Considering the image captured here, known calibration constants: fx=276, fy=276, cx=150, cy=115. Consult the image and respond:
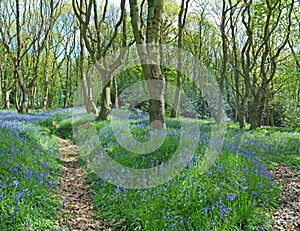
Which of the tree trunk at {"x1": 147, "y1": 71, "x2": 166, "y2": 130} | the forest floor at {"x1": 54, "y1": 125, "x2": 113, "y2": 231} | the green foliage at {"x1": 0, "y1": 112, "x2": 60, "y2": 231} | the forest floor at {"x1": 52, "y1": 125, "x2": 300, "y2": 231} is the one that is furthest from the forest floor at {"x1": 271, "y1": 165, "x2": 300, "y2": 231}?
the tree trunk at {"x1": 147, "y1": 71, "x2": 166, "y2": 130}

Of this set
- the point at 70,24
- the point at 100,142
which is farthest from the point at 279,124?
the point at 100,142

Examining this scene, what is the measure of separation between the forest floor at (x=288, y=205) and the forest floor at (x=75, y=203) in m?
2.74

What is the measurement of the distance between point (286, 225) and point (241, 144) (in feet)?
15.7

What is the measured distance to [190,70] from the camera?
39.3 meters

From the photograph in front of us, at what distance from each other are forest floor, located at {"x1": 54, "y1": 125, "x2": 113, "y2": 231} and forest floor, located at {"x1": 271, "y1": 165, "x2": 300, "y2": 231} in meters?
2.74

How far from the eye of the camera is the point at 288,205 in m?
4.96

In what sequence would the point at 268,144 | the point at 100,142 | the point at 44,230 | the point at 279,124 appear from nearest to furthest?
the point at 44,230 → the point at 100,142 → the point at 268,144 → the point at 279,124

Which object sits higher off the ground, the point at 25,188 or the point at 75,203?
the point at 25,188

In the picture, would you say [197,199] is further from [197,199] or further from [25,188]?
[25,188]

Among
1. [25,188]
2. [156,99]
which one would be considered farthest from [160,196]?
[156,99]

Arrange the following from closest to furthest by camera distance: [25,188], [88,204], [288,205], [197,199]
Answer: [197,199] → [25,188] → [288,205] → [88,204]

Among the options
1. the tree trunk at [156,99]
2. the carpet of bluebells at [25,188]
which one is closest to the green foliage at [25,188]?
the carpet of bluebells at [25,188]

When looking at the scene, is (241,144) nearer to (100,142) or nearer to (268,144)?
(268,144)

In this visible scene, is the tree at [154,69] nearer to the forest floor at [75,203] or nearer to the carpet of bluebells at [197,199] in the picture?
the carpet of bluebells at [197,199]
